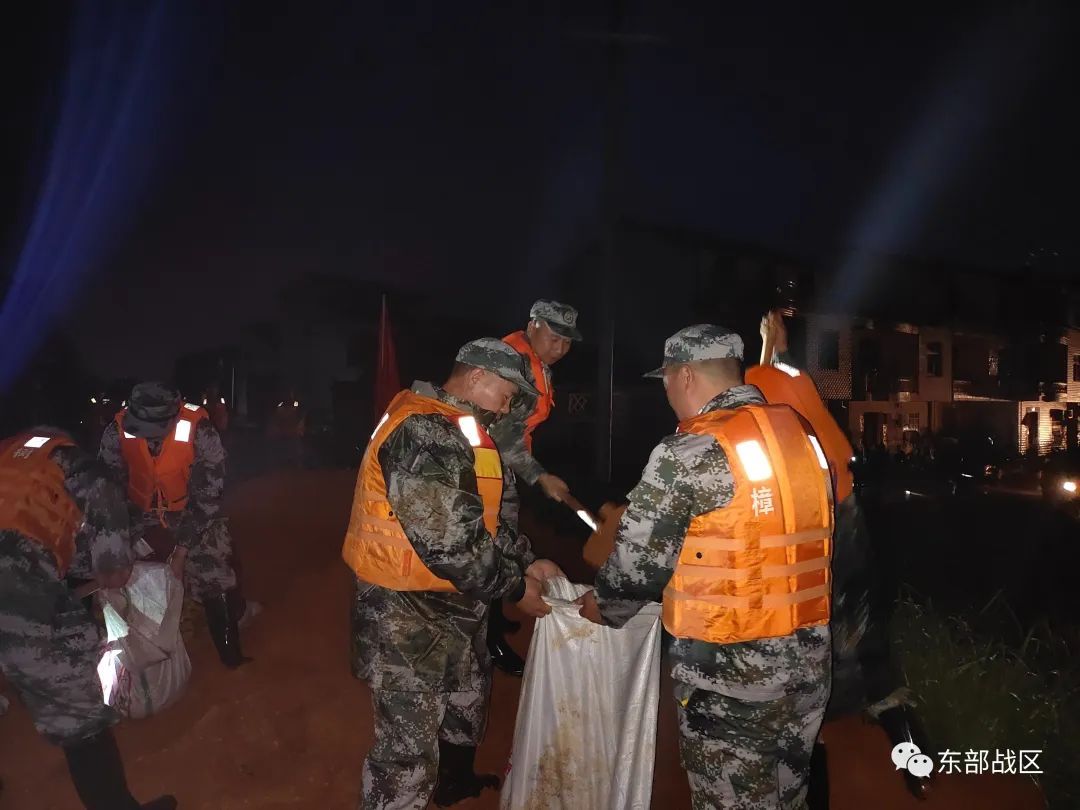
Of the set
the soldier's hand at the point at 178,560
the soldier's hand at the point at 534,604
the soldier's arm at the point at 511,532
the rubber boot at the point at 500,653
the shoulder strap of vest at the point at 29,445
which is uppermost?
the shoulder strap of vest at the point at 29,445

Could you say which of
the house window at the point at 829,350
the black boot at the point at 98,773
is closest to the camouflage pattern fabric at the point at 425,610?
the black boot at the point at 98,773

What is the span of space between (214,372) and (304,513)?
54.9ft

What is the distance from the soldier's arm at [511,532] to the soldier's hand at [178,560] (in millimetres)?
2410

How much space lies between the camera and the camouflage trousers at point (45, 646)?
274cm

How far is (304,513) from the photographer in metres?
9.73

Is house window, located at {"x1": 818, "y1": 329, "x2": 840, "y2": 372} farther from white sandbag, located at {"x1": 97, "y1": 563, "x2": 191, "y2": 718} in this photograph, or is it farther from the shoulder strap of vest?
the shoulder strap of vest

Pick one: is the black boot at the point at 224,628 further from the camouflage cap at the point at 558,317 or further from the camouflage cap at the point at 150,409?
the camouflage cap at the point at 558,317

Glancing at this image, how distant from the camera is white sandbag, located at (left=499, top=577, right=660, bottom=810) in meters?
2.63

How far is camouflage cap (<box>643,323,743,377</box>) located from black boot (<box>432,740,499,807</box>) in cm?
230

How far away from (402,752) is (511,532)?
3.84 feet

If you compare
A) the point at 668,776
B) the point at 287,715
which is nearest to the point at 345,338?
the point at 287,715

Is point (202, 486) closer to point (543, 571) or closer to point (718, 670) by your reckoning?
point (543, 571)

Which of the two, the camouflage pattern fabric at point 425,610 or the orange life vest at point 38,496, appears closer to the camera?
the camouflage pattern fabric at point 425,610

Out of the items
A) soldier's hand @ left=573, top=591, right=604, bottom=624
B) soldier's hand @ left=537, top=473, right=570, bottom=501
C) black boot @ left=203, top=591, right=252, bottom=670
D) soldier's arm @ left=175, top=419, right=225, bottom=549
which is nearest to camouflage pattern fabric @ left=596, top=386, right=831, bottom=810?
soldier's hand @ left=573, top=591, right=604, bottom=624
